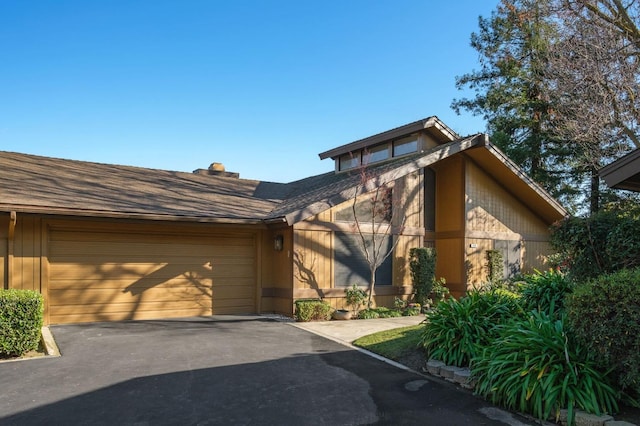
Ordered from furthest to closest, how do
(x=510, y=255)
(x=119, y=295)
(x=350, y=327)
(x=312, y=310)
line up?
(x=510, y=255) < (x=312, y=310) < (x=119, y=295) < (x=350, y=327)

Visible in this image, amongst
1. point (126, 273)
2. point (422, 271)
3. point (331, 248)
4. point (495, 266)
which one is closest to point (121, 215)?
point (126, 273)

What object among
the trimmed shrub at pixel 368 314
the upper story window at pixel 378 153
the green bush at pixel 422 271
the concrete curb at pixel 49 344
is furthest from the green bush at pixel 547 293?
the upper story window at pixel 378 153

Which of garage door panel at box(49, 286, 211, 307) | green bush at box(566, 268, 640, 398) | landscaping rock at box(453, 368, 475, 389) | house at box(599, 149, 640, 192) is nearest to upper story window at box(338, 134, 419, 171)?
garage door panel at box(49, 286, 211, 307)

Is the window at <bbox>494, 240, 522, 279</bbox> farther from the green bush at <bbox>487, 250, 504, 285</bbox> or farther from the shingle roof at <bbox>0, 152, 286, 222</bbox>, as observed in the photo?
the shingle roof at <bbox>0, 152, 286, 222</bbox>

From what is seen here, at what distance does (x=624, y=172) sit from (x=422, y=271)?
7.48 meters

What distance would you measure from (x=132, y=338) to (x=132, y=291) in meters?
2.56

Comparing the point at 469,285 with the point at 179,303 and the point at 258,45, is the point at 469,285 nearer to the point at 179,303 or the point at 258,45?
the point at 179,303

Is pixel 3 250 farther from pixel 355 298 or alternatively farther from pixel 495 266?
pixel 495 266

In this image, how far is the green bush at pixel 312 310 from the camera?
34.7 ft

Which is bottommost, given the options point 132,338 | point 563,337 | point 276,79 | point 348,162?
point 132,338

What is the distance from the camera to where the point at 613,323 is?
171 inches

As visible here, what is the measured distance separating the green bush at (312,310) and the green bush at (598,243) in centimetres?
574

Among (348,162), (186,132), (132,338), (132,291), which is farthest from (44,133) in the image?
(348,162)

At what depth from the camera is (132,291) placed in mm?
10609
